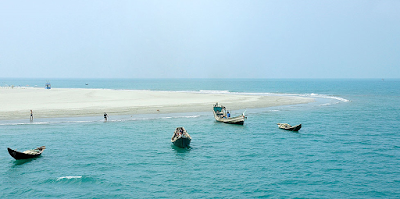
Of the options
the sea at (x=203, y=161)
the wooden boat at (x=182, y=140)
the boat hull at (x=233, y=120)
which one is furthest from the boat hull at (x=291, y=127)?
the wooden boat at (x=182, y=140)

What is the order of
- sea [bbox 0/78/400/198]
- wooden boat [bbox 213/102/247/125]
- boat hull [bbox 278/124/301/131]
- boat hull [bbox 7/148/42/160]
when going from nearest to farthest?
sea [bbox 0/78/400/198]
boat hull [bbox 7/148/42/160]
boat hull [bbox 278/124/301/131]
wooden boat [bbox 213/102/247/125]

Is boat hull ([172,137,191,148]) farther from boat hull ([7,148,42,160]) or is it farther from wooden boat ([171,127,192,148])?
boat hull ([7,148,42,160])

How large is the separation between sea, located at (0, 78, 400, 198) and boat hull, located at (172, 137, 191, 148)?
0.57 metres

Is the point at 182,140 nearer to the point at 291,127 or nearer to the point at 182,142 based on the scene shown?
the point at 182,142

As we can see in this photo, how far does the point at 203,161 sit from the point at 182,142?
4.08m

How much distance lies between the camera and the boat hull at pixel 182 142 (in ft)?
90.9

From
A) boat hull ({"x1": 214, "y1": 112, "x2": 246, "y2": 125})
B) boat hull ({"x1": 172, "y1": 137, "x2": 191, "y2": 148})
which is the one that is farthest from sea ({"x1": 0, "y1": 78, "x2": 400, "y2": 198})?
boat hull ({"x1": 214, "y1": 112, "x2": 246, "y2": 125})

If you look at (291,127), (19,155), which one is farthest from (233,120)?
(19,155)

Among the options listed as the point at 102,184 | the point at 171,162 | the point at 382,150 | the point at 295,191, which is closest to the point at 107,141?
the point at 171,162

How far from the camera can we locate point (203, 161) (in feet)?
79.6

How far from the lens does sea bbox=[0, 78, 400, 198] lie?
61.3 feet

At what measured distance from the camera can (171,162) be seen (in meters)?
24.1

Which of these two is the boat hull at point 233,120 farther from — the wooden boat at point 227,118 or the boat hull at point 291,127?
the boat hull at point 291,127

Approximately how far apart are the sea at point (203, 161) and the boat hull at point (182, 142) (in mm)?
568
